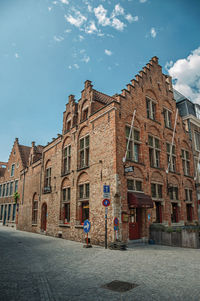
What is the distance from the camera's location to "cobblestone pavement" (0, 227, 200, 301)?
15.1 feet

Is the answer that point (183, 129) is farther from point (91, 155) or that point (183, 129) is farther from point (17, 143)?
point (17, 143)

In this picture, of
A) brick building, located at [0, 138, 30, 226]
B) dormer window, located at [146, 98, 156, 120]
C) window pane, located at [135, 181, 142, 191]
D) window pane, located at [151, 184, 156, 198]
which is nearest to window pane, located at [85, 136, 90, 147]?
window pane, located at [135, 181, 142, 191]

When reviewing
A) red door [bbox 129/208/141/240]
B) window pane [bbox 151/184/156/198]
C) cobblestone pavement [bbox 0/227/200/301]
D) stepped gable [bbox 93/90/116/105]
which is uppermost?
stepped gable [bbox 93/90/116/105]

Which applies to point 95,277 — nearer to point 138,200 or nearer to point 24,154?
point 138,200

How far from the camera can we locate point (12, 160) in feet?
115

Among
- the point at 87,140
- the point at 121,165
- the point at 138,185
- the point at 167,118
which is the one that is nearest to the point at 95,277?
the point at 121,165

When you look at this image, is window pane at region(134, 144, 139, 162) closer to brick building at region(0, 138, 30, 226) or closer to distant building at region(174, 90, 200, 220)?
distant building at region(174, 90, 200, 220)

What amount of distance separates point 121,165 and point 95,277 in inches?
294

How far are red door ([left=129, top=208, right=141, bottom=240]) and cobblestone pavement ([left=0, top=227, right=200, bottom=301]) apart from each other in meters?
4.29

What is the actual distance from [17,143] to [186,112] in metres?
26.4

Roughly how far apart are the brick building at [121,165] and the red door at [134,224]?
0.19 ft

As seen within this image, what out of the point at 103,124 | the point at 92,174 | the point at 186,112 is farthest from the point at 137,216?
the point at 186,112

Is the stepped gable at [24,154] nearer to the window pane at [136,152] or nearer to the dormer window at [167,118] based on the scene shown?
the window pane at [136,152]

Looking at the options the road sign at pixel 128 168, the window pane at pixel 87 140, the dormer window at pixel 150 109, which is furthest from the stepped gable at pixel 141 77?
the road sign at pixel 128 168
